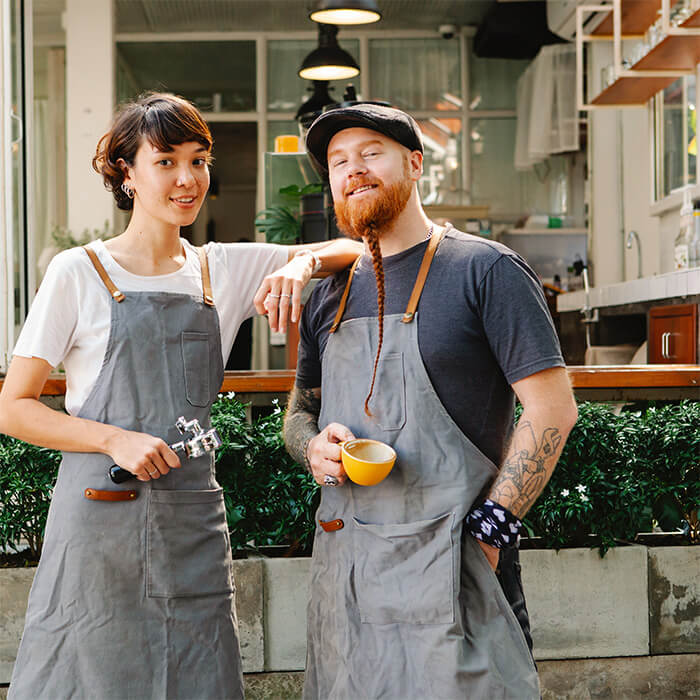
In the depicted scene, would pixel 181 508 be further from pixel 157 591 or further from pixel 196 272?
pixel 196 272

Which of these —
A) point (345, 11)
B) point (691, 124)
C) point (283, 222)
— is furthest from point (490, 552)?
point (691, 124)

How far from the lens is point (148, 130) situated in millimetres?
1800

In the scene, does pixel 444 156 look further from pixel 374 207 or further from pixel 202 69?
pixel 374 207

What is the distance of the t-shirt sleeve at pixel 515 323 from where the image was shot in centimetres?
163

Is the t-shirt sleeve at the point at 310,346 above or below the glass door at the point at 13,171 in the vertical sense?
below

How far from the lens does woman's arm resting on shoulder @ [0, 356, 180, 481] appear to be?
1713 mm

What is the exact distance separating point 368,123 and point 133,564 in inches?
37.2

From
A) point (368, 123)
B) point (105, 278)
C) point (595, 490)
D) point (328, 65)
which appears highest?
point (328, 65)

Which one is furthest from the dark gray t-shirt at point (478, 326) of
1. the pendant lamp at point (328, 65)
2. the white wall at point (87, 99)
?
the white wall at point (87, 99)

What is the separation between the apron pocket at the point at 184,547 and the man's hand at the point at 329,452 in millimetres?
251

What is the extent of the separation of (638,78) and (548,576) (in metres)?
4.57

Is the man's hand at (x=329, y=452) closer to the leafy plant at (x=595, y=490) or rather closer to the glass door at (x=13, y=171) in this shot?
the leafy plant at (x=595, y=490)

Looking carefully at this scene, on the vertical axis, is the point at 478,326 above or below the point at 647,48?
below

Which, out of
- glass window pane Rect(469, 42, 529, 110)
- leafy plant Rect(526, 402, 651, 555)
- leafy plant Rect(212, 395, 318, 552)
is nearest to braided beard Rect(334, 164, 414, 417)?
leafy plant Rect(212, 395, 318, 552)
